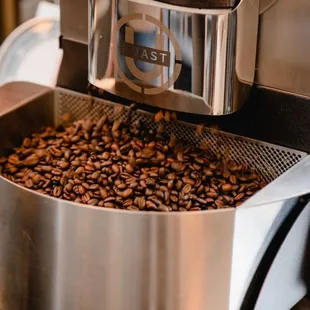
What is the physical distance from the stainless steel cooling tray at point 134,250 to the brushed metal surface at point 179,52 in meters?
0.12

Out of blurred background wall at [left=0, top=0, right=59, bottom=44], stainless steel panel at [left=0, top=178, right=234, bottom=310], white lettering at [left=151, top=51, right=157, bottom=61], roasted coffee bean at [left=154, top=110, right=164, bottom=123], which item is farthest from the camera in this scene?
blurred background wall at [left=0, top=0, right=59, bottom=44]

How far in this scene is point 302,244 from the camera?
964 millimetres

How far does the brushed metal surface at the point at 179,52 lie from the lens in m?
0.93

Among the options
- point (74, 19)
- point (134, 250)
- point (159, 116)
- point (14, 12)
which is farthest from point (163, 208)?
point (14, 12)

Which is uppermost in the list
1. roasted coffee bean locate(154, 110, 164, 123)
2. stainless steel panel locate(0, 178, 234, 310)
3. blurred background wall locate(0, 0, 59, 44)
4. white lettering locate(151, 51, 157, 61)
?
white lettering locate(151, 51, 157, 61)

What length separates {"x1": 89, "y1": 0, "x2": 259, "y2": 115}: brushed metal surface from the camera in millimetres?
935

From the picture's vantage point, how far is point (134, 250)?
870mm

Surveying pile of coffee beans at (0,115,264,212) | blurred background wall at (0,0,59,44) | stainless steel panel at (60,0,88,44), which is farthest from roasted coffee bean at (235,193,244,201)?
blurred background wall at (0,0,59,44)

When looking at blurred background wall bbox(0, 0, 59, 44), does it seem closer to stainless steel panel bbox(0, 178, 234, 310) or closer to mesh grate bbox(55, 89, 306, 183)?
mesh grate bbox(55, 89, 306, 183)

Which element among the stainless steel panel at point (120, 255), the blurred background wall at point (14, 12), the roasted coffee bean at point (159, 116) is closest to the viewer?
the stainless steel panel at point (120, 255)

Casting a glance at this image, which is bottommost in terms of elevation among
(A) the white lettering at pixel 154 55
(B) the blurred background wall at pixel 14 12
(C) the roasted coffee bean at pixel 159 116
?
(B) the blurred background wall at pixel 14 12

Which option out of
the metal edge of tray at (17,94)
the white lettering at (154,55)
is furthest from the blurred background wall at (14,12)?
the white lettering at (154,55)

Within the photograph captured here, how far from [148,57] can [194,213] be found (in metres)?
0.21

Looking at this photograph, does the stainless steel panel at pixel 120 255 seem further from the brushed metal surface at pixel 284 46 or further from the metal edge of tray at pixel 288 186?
the brushed metal surface at pixel 284 46
